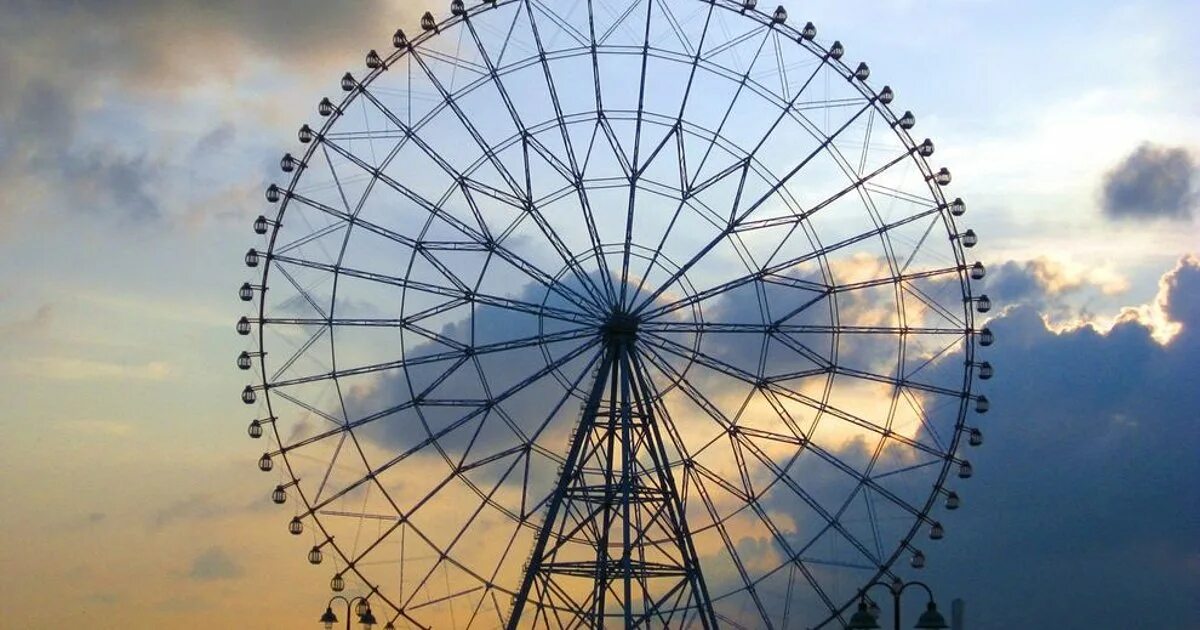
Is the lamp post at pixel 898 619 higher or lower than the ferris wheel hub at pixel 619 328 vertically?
lower

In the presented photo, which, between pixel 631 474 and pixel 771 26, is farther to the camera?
pixel 771 26

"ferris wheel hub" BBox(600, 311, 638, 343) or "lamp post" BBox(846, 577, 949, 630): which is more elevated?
"ferris wheel hub" BBox(600, 311, 638, 343)

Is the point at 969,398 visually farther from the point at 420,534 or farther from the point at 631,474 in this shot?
the point at 420,534

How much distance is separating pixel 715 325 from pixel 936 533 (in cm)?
886

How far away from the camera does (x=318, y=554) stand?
54.5 m

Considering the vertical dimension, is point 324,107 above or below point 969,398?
above

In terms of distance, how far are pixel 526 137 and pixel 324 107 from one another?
6.01 meters

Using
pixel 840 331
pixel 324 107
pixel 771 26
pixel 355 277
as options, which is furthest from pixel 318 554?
pixel 771 26

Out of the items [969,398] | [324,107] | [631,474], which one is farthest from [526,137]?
[969,398]

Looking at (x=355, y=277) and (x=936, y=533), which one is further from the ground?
(x=355, y=277)

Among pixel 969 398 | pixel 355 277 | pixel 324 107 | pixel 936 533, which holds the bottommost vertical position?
pixel 936 533

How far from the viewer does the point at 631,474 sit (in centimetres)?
5362

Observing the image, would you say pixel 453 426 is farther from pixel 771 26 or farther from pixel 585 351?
pixel 771 26

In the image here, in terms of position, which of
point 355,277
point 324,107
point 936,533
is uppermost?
point 324,107
